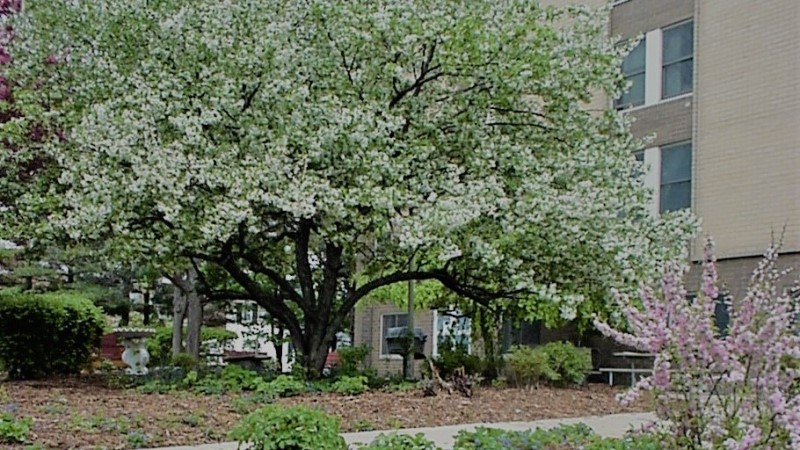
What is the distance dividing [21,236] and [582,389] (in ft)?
25.8

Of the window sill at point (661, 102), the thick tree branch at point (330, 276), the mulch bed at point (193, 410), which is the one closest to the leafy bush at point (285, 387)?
the mulch bed at point (193, 410)

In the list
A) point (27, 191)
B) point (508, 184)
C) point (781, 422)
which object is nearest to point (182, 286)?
point (27, 191)

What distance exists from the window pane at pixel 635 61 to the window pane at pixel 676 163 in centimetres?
180

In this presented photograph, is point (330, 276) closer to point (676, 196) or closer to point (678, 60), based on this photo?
point (676, 196)

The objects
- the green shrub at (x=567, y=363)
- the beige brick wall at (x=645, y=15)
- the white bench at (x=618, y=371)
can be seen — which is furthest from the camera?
the beige brick wall at (x=645, y=15)

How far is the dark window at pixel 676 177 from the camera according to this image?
51.5ft

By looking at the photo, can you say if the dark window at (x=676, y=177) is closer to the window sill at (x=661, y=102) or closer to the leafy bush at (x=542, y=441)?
the window sill at (x=661, y=102)

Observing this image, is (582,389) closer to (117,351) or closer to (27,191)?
(27,191)

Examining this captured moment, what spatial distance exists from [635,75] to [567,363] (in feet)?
21.3

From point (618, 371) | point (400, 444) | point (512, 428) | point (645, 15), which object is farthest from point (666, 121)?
point (400, 444)

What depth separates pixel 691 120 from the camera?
15648 mm

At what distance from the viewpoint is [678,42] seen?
642 inches

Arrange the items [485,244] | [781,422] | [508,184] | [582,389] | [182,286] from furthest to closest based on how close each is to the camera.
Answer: [182,286], [582,389], [508,184], [485,244], [781,422]

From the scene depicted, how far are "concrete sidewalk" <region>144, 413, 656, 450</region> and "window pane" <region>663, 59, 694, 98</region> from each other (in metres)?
7.86
